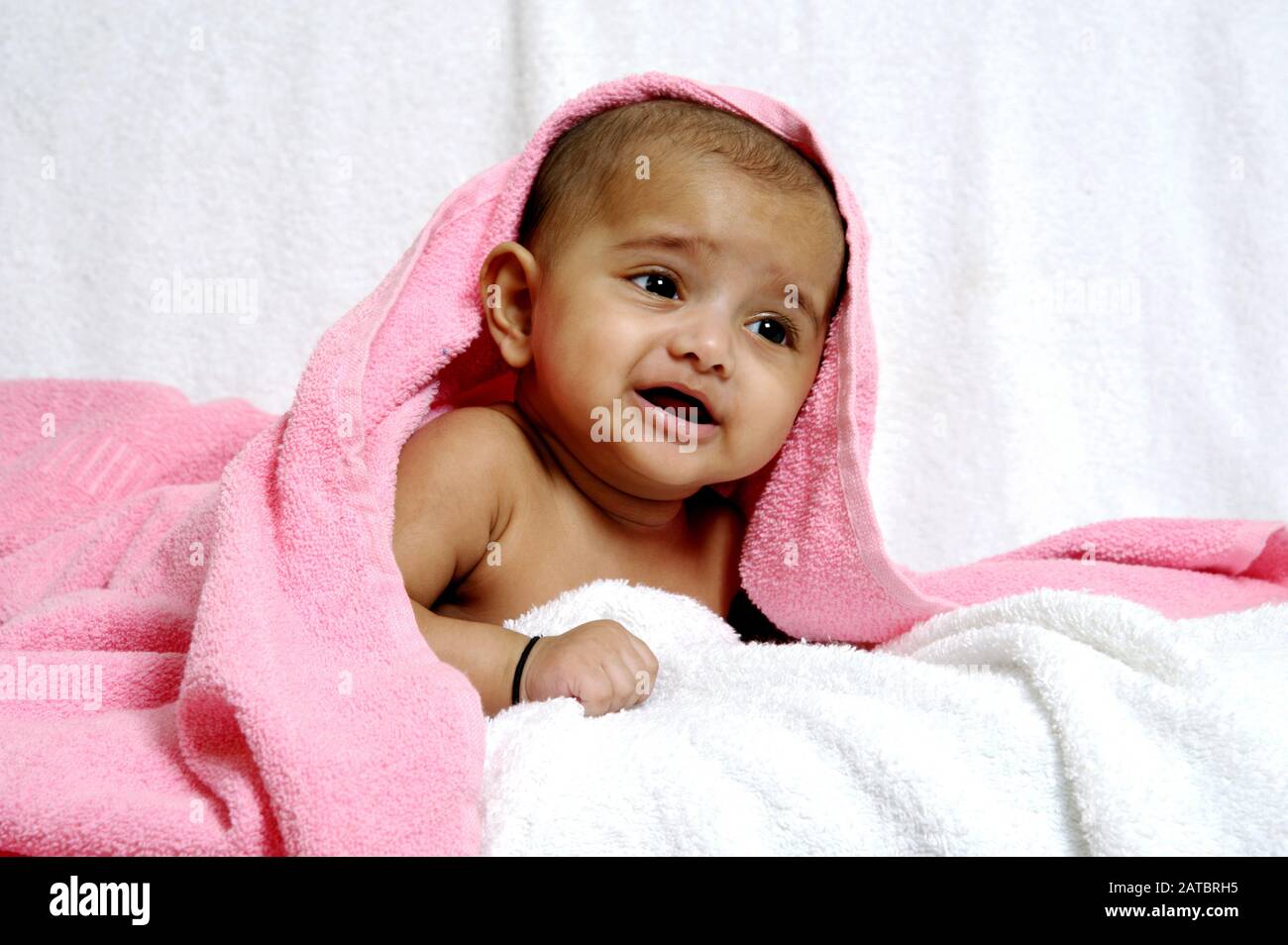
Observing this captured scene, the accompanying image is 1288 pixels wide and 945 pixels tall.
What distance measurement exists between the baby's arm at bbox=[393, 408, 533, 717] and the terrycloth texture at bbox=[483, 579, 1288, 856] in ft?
0.33

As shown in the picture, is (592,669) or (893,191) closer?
(592,669)

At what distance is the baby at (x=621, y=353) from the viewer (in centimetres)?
118

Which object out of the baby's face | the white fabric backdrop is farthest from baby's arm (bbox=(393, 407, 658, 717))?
the white fabric backdrop

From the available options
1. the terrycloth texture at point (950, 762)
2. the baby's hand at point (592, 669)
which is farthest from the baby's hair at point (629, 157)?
the terrycloth texture at point (950, 762)

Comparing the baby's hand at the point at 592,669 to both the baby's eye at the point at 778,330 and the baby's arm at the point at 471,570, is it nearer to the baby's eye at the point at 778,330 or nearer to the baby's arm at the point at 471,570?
the baby's arm at the point at 471,570

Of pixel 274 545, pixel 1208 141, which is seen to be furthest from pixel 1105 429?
pixel 274 545

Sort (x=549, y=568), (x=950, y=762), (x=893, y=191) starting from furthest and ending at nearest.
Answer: (x=893, y=191) < (x=549, y=568) < (x=950, y=762)

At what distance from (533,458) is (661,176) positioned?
32 cm

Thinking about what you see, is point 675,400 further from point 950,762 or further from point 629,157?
point 950,762

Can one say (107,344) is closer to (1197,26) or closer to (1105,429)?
(1105,429)

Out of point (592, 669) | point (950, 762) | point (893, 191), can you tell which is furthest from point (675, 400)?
point (893, 191)

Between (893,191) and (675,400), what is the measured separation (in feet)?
2.53

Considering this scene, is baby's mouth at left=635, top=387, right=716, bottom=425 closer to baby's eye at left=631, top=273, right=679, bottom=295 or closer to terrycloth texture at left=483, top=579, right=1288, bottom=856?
baby's eye at left=631, top=273, right=679, bottom=295

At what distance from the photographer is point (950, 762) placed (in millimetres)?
878
